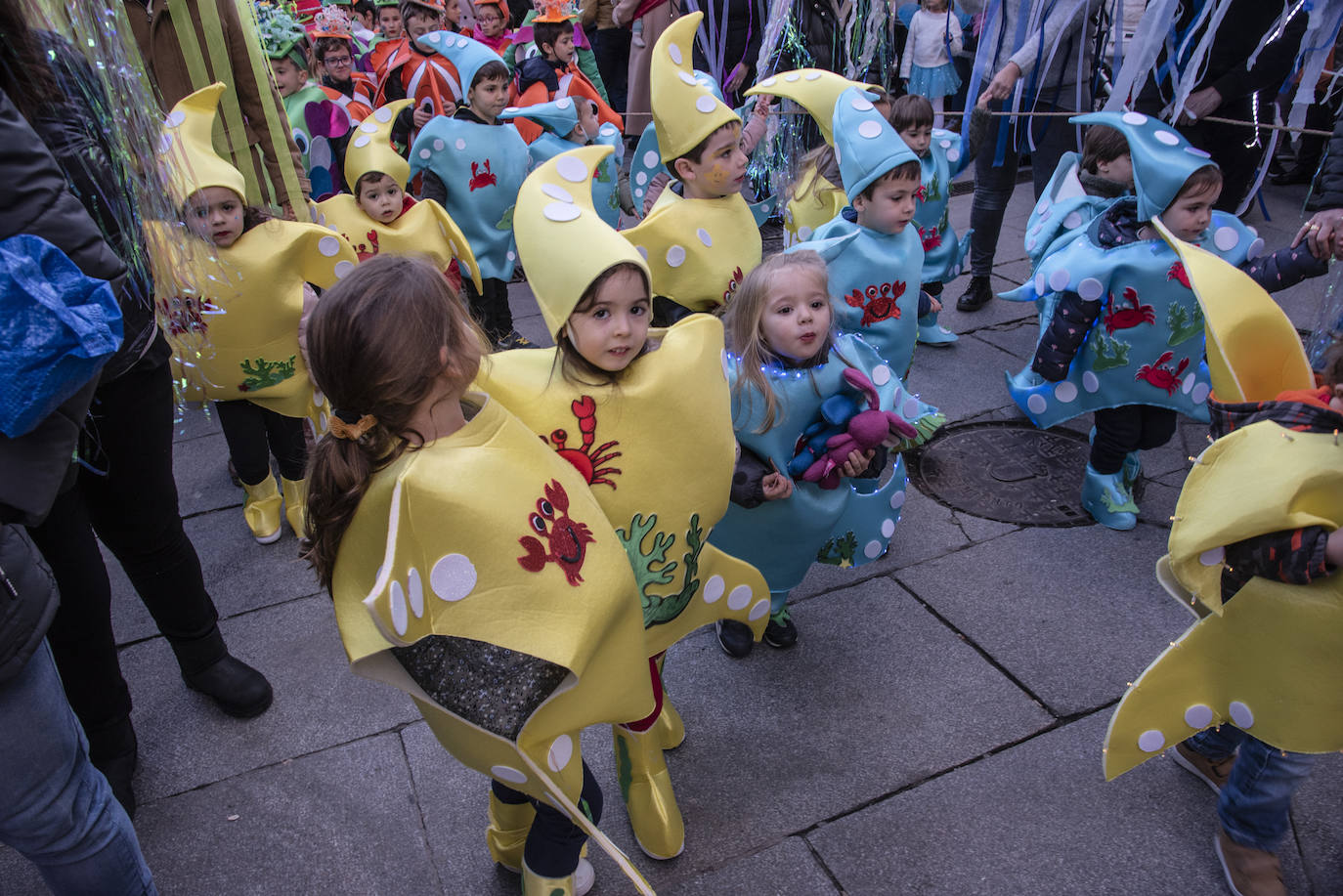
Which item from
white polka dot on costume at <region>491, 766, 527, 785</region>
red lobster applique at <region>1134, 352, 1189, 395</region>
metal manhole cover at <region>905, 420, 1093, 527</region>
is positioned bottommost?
metal manhole cover at <region>905, 420, 1093, 527</region>

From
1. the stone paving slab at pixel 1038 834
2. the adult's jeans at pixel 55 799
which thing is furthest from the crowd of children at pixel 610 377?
the adult's jeans at pixel 55 799

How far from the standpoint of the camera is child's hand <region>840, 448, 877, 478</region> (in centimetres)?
230

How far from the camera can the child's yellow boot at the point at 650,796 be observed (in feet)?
6.89

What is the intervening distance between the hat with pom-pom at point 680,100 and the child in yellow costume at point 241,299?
1.19 meters

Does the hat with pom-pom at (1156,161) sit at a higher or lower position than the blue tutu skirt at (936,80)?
higher

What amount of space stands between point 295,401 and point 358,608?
199 centimetres

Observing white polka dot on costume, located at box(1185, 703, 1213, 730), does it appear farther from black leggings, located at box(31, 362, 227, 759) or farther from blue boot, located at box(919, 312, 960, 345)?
blue boot, located at box(919, 312, 960, 345)

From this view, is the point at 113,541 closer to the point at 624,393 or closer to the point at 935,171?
the point at 624,393

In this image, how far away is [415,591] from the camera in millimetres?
1311

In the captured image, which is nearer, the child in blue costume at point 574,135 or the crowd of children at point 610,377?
the crowd of children at point 610,377

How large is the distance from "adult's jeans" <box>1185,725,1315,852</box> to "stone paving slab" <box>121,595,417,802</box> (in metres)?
2.00

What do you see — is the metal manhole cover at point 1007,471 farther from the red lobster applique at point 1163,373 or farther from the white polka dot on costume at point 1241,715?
the white polka dot on costume at point 1241,715

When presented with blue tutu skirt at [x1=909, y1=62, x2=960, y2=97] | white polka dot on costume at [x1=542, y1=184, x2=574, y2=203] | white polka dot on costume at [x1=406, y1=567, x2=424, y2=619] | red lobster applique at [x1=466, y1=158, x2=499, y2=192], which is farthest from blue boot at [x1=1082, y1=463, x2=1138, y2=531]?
blue tutu skirt at [x1=909, y1=62, x2=960, y2=97]

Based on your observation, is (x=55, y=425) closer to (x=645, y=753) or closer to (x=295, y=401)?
(x=645, y=753)
